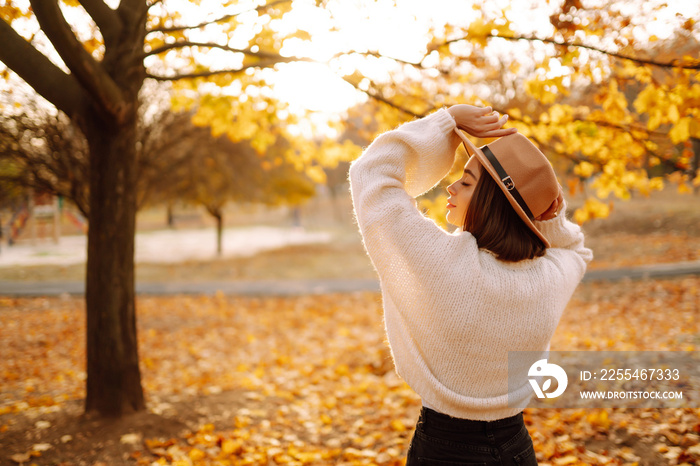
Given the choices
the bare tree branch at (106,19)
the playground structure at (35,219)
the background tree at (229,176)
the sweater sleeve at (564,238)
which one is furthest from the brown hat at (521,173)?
the background tree at (229,176)

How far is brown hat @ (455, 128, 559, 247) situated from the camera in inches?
61.3

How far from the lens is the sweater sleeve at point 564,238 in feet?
5.97

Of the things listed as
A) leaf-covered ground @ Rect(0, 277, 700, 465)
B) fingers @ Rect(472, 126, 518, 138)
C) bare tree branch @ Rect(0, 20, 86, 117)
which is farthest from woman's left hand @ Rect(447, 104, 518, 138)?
bare tree branch @ Rect(0, 20, 86, 117)

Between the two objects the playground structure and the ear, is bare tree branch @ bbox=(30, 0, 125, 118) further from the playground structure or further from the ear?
the playground structure

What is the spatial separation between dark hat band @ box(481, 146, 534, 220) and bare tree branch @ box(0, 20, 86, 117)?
3.09 metres

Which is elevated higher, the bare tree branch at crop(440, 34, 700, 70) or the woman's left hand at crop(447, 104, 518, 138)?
the bare tree branch at crop(440, 34, 700, 70)

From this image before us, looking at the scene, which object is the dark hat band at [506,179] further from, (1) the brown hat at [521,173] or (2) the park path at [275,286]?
(2) the park path at [275,286]

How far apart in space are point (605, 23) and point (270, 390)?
15.5 feet

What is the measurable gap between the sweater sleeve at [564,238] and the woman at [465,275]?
2.6 inches

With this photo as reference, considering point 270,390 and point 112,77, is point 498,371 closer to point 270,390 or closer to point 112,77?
point 112,77

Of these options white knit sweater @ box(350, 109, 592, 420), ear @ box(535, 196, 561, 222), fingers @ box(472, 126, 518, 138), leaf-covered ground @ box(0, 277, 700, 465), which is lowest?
leaf-covered ground @ box(0, 277, 700, 465)

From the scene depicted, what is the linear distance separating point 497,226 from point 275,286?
1159 centimetres

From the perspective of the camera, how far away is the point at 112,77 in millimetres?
3629

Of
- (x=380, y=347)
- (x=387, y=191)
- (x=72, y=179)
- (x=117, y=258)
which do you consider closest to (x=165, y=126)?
(x=72, y=179)
